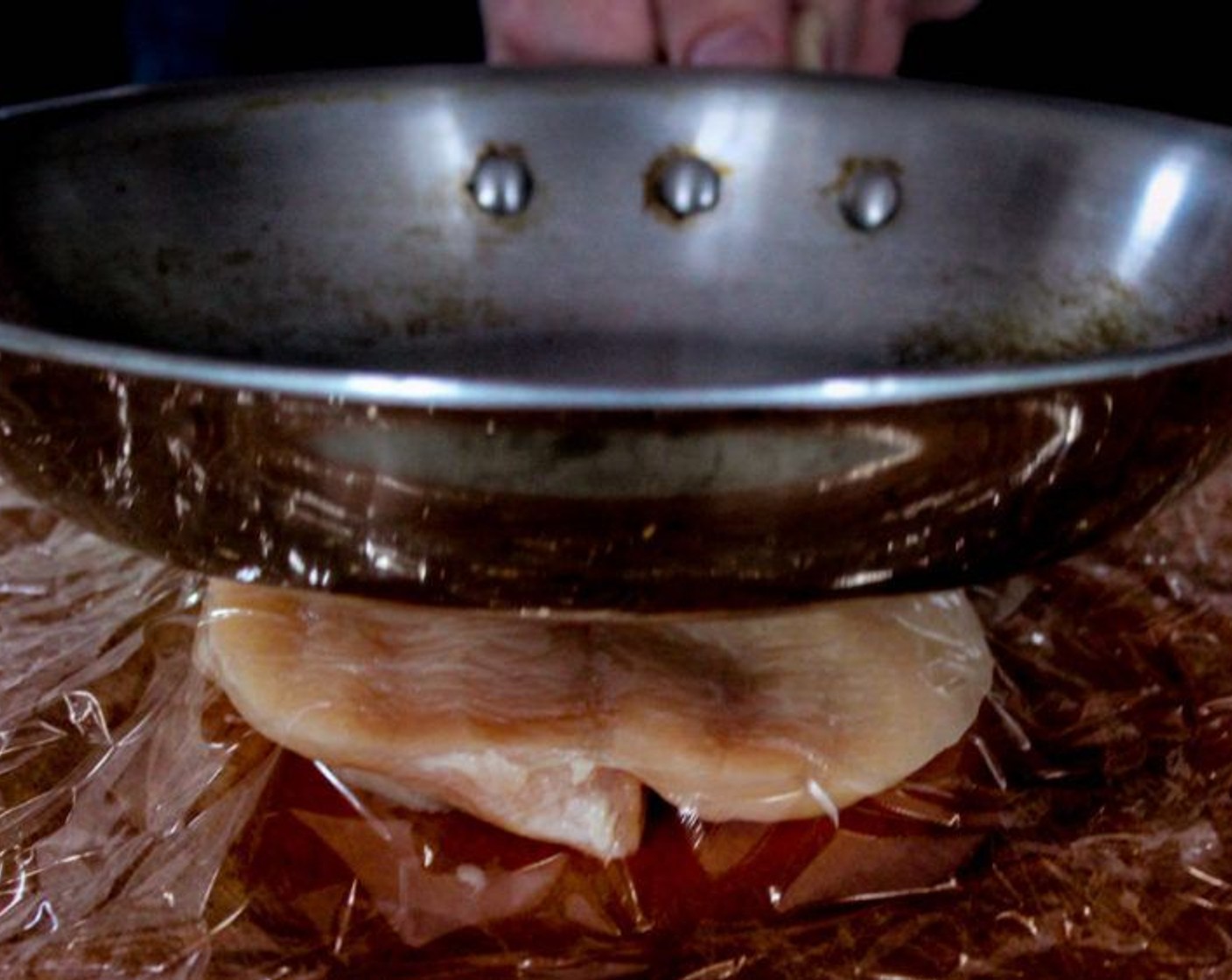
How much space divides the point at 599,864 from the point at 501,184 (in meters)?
0.35

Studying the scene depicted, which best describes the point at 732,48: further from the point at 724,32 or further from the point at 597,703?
the point at 597,703

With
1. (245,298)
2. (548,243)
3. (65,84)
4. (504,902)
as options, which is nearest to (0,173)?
(245,298)

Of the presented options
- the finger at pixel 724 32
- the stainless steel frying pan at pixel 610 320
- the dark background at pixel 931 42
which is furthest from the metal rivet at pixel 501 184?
the dark background at pixel 931 42

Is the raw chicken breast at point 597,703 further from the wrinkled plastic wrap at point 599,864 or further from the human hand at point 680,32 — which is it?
the human hand at point 680,32

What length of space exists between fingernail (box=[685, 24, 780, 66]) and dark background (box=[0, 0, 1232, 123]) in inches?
13.6

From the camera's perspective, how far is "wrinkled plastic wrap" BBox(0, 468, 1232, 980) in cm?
39

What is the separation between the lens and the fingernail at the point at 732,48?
67cm

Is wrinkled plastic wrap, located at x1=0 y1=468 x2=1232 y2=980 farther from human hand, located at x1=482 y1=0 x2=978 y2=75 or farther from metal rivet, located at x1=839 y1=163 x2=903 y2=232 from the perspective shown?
human hand, located at x1=482 y1=0 x2=978 y2=75

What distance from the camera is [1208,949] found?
0.39 meters

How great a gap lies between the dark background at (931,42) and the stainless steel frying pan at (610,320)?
37cm

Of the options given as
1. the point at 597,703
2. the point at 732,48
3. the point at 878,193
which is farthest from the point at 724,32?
the point at 597,703

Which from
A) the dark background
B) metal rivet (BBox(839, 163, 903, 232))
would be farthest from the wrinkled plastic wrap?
the dark background

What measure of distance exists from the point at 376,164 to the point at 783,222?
19cm

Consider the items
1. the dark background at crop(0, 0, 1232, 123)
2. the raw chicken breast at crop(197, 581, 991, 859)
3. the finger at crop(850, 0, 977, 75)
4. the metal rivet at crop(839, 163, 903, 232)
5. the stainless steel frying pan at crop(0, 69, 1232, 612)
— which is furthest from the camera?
the dark background at crop(0, 0, 1232, 123)
